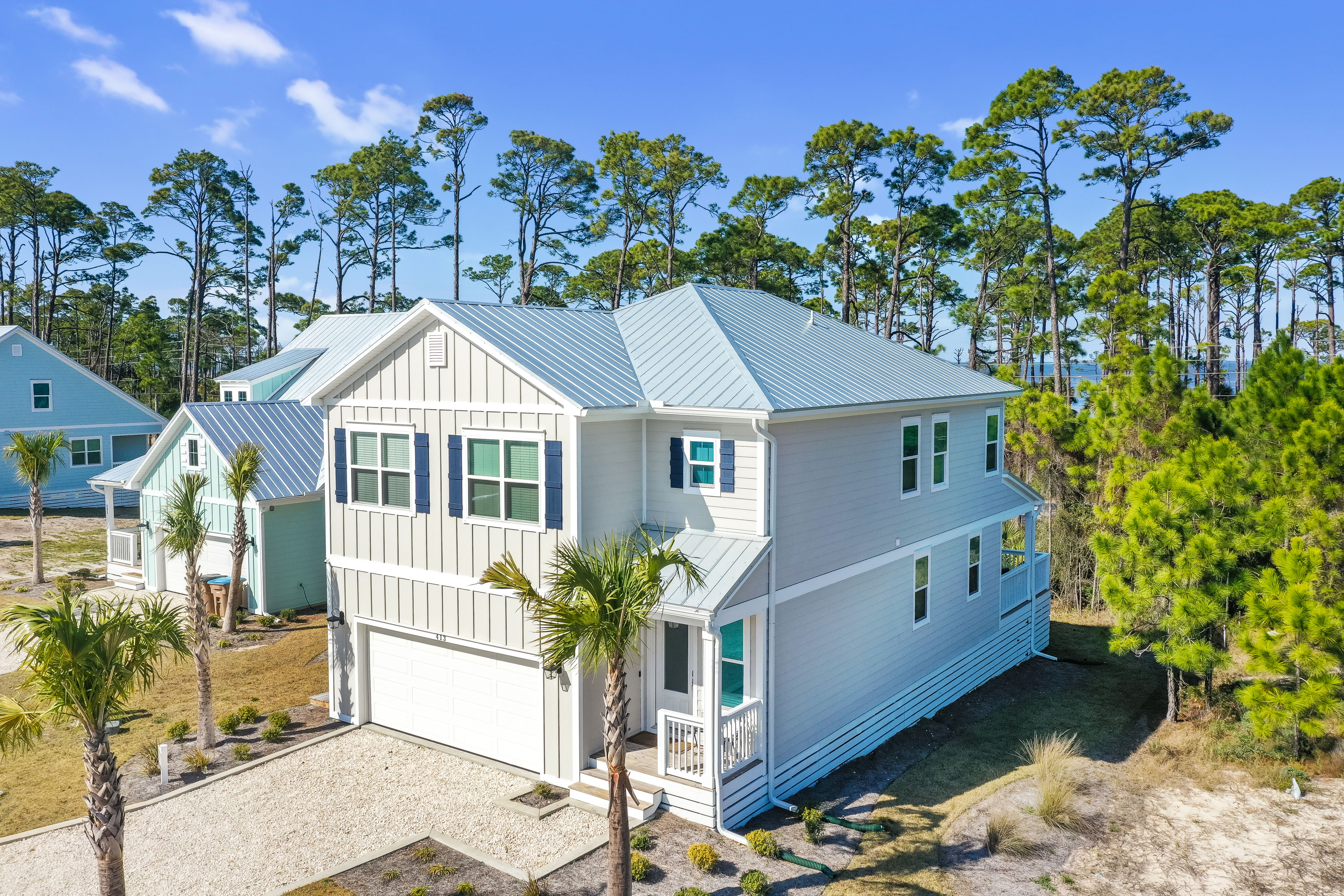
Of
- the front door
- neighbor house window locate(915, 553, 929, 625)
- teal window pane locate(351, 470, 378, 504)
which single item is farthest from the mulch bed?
neighbor house window locate(915, 553, 929, 625)

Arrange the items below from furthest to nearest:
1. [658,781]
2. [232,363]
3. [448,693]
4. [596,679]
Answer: [232,363]
[448,693]
[596,679]
[658,781]

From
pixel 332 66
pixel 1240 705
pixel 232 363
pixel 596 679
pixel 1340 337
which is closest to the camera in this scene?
pixel 596 679

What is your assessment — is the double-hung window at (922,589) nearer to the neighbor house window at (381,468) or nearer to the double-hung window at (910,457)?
the double-hung window at (910,457)

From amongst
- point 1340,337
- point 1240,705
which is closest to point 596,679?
point 1240,705

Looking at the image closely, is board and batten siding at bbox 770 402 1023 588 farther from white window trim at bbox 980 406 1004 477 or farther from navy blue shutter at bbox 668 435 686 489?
navy blue shutter at bbox 668 435 686 489

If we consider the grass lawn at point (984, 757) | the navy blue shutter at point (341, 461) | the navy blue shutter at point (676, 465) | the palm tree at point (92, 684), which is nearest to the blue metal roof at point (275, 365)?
the navy blue shutter at point (341, 461)

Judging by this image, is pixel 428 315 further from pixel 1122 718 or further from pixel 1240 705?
pixel 1240 705

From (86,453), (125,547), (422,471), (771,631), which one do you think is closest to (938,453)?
(771,631)
